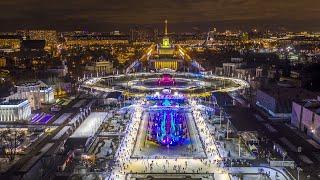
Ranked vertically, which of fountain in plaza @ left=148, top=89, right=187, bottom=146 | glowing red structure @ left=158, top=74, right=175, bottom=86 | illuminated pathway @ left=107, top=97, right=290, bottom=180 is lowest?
illuminated pathway @ left=107, top=97, right=290, bottom=180

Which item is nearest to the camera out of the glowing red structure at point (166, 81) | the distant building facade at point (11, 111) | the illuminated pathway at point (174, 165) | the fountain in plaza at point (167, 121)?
the illuminated pathway at point (174, 165)

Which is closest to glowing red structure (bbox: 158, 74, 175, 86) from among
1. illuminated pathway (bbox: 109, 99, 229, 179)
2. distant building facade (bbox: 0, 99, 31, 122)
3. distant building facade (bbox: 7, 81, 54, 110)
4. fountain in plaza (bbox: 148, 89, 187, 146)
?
fountain in plaza (bbox: 148, 89, 187, 146)

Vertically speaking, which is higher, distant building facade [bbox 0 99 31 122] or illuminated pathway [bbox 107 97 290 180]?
distant building facade [bbox 0 99 31 122]

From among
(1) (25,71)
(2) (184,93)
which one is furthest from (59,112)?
(1) (25,71)

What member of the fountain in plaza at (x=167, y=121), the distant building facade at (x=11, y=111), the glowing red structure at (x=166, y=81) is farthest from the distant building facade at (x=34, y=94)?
the glowing red structure at (x=166, y=81)

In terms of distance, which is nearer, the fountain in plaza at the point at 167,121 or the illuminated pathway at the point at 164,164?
the illuminated pathway at the point at 164,164

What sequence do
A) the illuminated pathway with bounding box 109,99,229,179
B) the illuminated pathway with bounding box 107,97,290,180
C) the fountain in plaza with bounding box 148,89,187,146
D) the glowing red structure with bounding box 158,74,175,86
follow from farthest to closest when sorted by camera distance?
the glowing red structure with bounding box 158,74,175,86 → the fountain in plaza with bounding box 148,89,187,146 → the illuminated pathway with bounding box 109,99,229,179 → the illuminated pathway with bounding box 107,97,290,180

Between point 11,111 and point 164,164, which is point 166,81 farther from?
point 164,164

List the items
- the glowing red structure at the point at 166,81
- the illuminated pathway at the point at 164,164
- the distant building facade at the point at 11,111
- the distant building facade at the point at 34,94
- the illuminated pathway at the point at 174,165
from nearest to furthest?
the illuminated pathway at the point at 174,165 → the illuminated pathway at the point at 164,164 → the distant building facade at the point at 11,111 → the distant building facade at the point at 34,94 → the glowing red structure at the point at 166,81

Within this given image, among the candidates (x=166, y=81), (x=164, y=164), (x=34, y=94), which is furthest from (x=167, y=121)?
(x=166, y=81)

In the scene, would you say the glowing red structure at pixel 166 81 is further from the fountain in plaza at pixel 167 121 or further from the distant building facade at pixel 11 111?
the distant building facade at pixel 11 111

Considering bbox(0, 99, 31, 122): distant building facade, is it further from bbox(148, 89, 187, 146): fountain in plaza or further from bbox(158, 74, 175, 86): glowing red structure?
bbox(158, 74, 175, 86): glowing red structure
